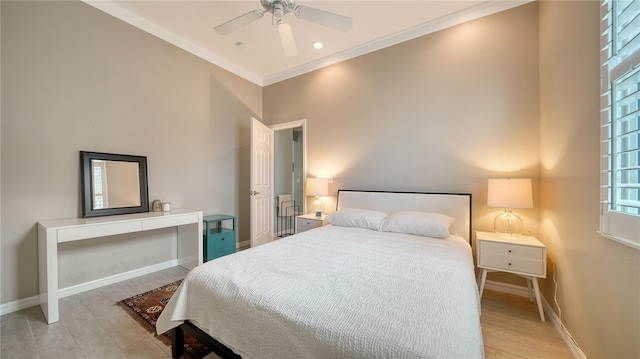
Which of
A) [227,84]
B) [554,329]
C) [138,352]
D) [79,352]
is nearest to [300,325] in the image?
[138,352]

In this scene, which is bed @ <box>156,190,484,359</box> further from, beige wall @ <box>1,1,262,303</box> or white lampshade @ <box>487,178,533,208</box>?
beige wall @ <box>1,1,262,303</box>

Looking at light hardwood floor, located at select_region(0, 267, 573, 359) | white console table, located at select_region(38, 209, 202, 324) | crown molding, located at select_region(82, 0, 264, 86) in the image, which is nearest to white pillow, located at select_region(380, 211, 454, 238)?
light hardwood floor, located at select_region(0, 267, 573, 359)

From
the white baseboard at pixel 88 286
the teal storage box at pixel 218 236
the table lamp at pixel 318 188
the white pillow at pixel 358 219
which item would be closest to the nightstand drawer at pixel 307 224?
the table lamp at pixel 318 188

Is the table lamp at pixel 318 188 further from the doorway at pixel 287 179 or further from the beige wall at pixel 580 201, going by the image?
the beige wall at pixel 580 201

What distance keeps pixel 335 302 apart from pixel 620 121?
167 cm

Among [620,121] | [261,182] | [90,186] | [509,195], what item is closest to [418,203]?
[509,195]

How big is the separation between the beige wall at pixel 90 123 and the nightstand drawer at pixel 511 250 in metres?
3.40

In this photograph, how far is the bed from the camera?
2.63 feet

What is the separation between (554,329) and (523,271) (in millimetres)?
434

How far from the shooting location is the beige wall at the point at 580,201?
112 centimetres

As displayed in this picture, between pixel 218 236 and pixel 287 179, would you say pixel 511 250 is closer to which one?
pixel 218 236

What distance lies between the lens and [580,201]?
4.88 ft

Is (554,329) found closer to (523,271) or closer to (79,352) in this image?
(523,271)

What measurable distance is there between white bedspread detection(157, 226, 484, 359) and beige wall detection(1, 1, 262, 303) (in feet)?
5.77
